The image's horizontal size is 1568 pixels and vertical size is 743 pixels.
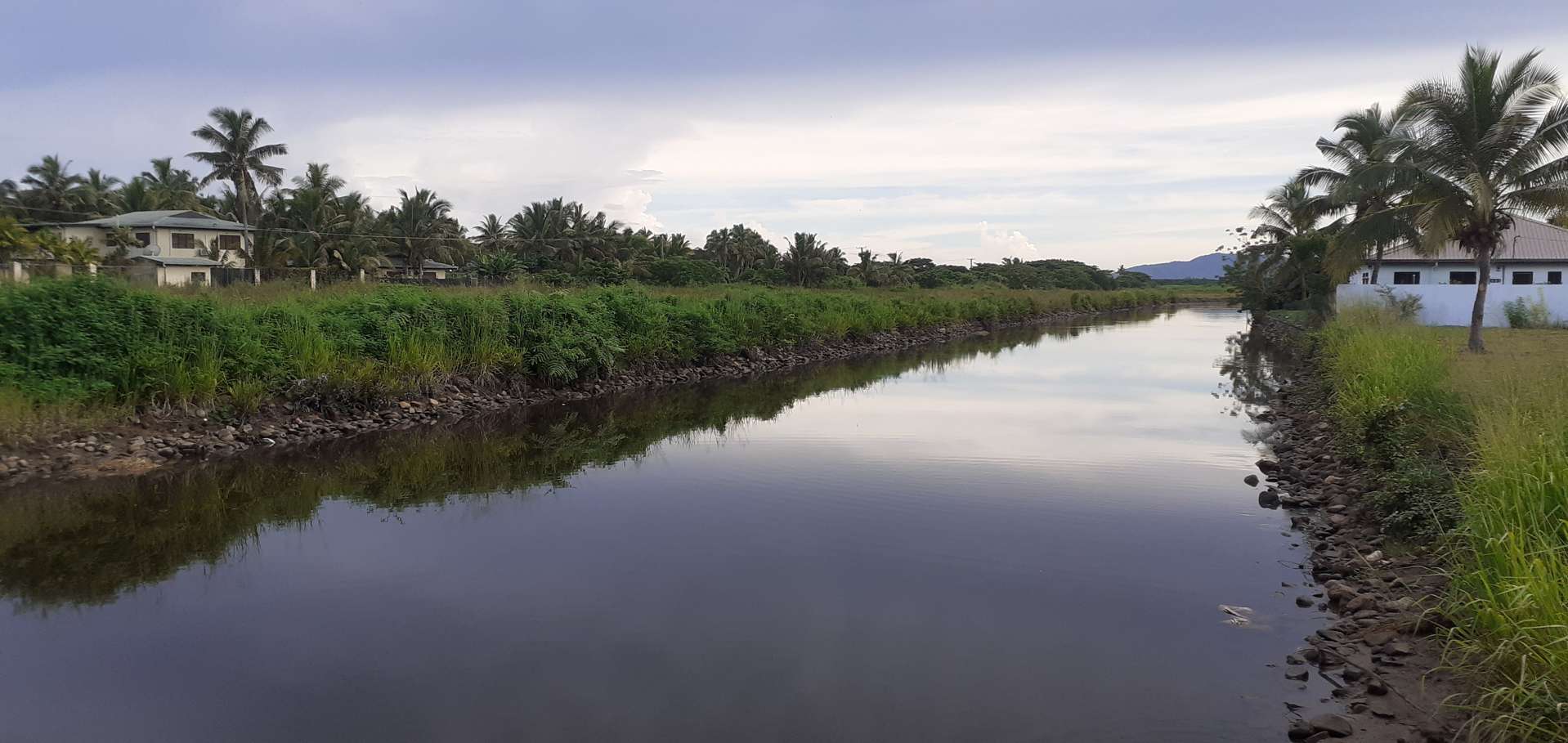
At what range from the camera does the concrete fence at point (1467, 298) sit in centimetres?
3041

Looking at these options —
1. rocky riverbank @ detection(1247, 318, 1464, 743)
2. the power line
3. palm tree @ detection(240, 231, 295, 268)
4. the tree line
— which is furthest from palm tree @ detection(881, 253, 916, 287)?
rocky riverbank @ detection(1247, 318, 1464, 743)

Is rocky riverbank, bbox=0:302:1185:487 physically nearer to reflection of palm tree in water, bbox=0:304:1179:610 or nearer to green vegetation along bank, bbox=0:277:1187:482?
green vegetation along bank, bbox=0:277:1187:482

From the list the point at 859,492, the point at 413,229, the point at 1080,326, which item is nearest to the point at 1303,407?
the point at 859,492

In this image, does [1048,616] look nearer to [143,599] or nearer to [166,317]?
[143,599]

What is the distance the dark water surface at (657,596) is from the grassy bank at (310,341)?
4.66 ft

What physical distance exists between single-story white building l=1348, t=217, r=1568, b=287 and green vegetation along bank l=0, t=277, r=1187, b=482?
2579cm

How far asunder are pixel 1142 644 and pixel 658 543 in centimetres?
431

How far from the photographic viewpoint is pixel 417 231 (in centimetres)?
5544

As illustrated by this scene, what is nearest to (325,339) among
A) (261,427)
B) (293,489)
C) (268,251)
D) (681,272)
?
(261,427)

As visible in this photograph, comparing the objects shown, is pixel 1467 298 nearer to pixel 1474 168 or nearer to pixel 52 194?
pixel 1474 168

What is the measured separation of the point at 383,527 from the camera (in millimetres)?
9414

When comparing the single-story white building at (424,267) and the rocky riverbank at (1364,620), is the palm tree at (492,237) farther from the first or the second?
the rocky riverbank at (1364,620)

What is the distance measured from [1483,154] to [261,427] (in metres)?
23.7

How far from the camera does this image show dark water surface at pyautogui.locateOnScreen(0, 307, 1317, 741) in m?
5.44
